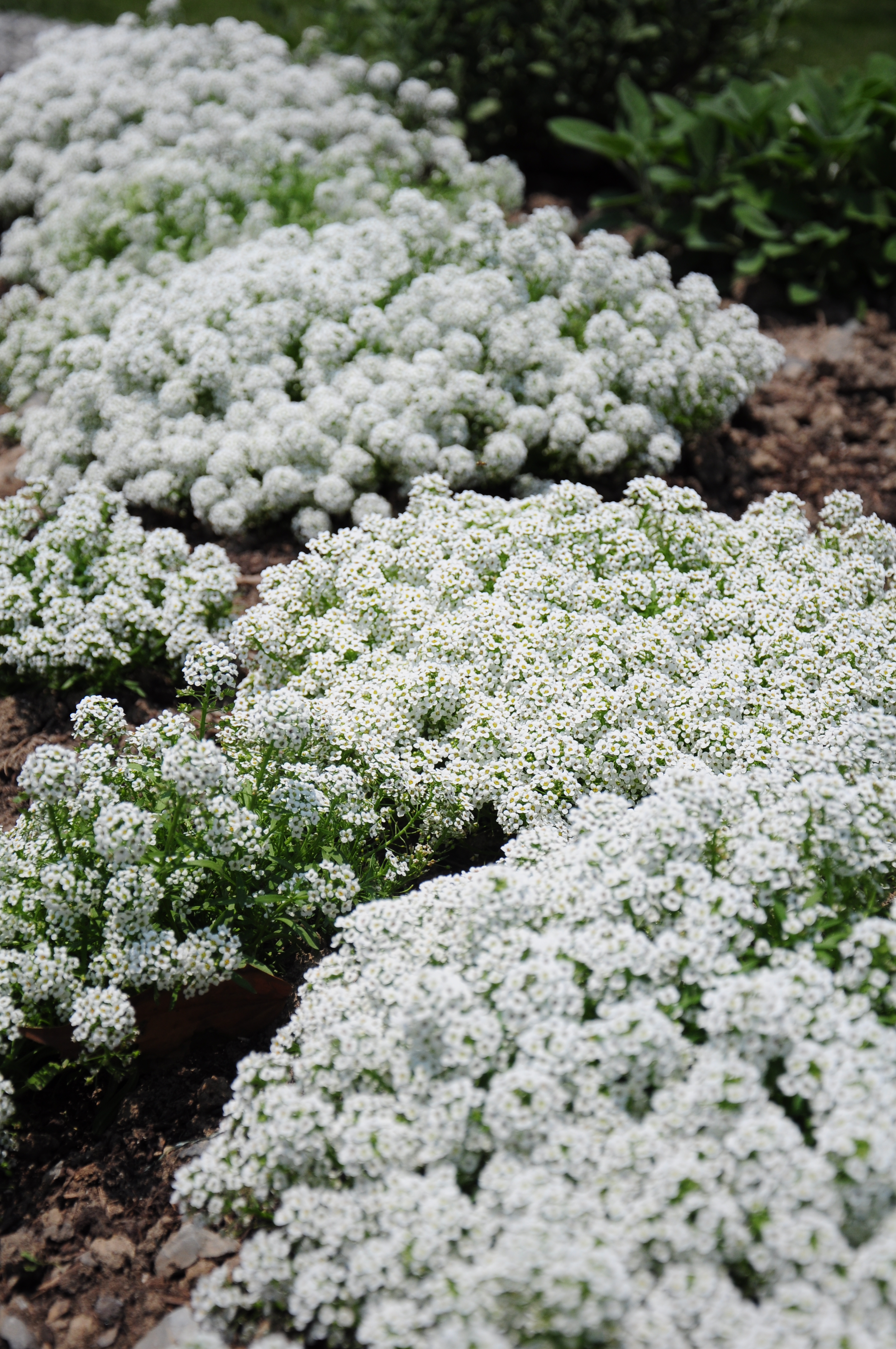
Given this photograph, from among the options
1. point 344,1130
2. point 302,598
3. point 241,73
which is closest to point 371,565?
point 302,598

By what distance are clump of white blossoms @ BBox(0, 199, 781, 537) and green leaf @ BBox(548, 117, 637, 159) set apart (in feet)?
6.21

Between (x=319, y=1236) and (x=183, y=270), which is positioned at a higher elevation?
Result: (x=183, y=270)

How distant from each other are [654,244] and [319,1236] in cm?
814

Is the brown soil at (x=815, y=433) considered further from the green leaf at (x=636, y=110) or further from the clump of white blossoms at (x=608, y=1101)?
the clump of white blossoms at (x=608, y=1101)

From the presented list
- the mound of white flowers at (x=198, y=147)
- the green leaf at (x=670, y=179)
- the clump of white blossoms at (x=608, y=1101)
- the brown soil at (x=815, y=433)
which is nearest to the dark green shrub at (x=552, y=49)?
the mound of white flowers at (x=198, y=147)

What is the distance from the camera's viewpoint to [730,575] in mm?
5355

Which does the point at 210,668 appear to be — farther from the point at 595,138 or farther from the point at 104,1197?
the point at 595,138

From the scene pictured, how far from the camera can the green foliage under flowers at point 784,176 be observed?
26.7ft

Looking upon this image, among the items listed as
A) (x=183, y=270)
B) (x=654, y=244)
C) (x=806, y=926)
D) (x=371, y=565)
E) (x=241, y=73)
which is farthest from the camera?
(x=241, y=73)

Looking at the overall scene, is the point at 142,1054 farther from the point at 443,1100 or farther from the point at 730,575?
the point at 730,575

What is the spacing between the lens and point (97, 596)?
5.63m

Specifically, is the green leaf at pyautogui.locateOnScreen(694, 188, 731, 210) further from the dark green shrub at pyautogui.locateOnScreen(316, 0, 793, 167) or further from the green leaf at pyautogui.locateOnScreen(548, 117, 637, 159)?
the dark green shrub at pyautogui.locateOnScreen(316, 0, 793, 167)

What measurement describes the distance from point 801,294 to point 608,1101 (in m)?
7.13

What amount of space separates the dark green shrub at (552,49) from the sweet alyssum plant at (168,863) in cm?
786
